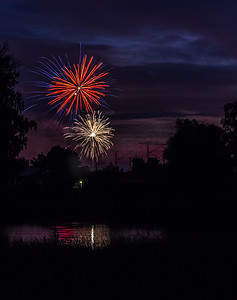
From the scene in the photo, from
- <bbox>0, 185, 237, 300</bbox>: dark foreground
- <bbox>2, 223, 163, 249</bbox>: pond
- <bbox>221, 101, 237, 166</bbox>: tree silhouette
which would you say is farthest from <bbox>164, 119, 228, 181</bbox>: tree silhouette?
<bbox>0, 185, 237, 300</bbox>: dark foreground

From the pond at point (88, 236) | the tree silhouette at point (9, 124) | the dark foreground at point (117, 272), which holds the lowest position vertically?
the pond at point (88, 236)

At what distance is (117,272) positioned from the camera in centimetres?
1625

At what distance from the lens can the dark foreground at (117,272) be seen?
1342 centimetres

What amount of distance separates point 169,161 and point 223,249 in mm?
91707

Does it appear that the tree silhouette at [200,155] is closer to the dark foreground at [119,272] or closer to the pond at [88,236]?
the pond at [88,236]

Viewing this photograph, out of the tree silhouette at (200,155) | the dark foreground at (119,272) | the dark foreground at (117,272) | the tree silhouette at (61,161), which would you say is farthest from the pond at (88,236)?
the tree silhouette at (61,161)

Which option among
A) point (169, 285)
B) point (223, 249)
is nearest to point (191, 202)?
point (223, 249)

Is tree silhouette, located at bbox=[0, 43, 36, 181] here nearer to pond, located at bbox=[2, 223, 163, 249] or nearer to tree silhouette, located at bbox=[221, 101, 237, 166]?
pond, located at bbox=[2, 223, 163, 249]

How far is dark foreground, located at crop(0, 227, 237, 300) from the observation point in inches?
528

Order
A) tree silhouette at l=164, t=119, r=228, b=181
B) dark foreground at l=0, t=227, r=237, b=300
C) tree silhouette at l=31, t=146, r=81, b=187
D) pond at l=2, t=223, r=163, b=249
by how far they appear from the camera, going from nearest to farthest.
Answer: dark foreground at l=0, t=227, r=237, b=300 → pond at l=2, t=223, r=163, b=249 → tree silhouette at l=164, t=119, r=228, b=181 → tree silhouette at l=31, t=146, r=81, b=187

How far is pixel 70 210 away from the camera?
64.5m

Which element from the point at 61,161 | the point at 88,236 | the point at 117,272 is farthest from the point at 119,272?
the point at 61,161

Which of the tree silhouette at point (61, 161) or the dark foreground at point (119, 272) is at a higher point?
the tree silhouette at point (61, 161)

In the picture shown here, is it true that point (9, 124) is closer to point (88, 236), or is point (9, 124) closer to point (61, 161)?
point (88, 236)
